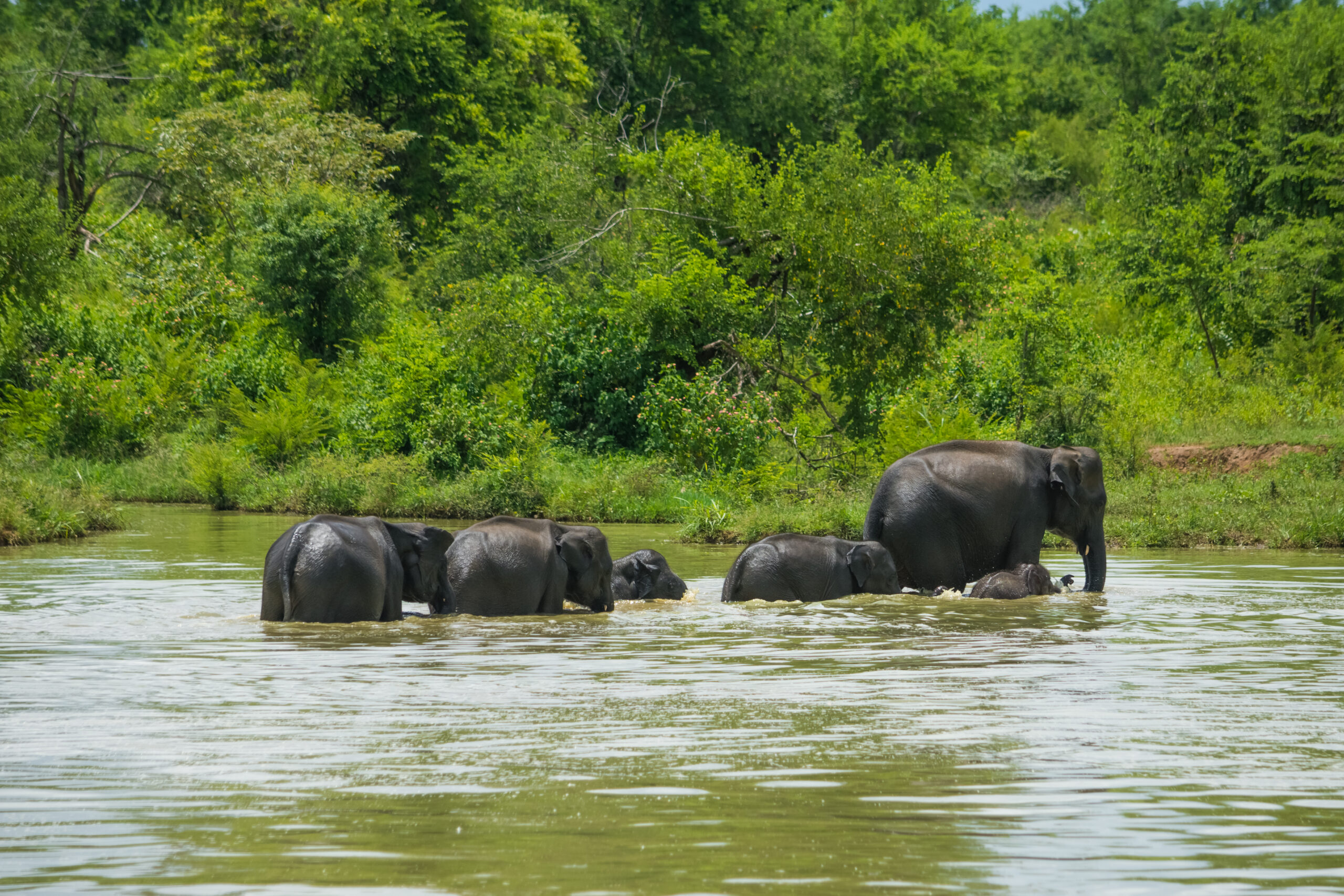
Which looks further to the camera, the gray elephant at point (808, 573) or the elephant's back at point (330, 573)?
the gray elephant at point (808, 573)

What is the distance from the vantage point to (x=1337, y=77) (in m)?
34.3

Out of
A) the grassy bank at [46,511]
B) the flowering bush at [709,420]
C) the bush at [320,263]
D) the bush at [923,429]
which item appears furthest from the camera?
the bush at [320,263]

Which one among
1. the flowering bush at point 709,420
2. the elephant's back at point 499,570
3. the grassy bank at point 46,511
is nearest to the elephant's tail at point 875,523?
the elephant's back at point 499,570

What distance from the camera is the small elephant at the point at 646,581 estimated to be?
1411 cm

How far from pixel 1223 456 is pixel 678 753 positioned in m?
21.0

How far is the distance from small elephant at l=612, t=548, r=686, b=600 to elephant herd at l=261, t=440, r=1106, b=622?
0.04 ft

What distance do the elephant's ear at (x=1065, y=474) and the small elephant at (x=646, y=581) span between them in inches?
140

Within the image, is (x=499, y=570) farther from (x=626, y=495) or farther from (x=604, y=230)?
(x=604, y=230)

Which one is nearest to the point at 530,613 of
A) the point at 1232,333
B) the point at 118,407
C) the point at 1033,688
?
the point at 1033,688

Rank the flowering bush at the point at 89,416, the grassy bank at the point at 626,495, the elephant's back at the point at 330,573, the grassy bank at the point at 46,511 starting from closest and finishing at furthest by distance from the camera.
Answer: the elephant's back at the point at 330,573 → the grassy bank at the point at 46,511 → the grassy bank at the point at 626,495 → the flowering bush at the point at 89,416

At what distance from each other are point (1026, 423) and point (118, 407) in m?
17.9

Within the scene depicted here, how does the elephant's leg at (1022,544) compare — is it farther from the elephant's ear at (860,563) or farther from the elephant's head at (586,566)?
the elephant's head at (586,566)

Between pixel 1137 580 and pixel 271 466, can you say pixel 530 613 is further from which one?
pixel 271 466

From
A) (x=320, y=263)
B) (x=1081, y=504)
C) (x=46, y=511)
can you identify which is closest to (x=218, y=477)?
(x=46, y=511)
